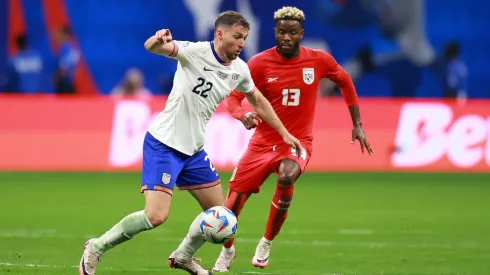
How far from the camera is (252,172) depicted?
1138 cm

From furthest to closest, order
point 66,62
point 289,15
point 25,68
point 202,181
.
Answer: point 25,68, point 66,62, point 289,15, point 202,181

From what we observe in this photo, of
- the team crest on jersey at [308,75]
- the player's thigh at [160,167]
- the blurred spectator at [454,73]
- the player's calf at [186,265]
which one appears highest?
the team crest on jersey at [308,75]

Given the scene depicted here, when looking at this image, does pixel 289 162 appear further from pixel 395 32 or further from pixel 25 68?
pixel 395 32

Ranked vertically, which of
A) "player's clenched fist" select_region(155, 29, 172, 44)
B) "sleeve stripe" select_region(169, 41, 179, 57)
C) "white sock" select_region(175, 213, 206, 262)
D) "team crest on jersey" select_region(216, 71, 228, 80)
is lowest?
"white sock" select_region(175, 213, 206, 262)

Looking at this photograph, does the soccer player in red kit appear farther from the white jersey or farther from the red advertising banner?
the red advertising banner

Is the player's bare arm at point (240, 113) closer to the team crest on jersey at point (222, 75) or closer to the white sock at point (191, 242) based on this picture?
the team crest on jersey at point (222, 75)

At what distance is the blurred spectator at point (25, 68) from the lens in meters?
25.8

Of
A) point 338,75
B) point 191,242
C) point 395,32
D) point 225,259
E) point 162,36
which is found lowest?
point 395,32

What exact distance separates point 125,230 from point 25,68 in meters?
17.7

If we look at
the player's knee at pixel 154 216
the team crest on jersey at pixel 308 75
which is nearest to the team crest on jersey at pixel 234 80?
the player's knee at pixel 154 216

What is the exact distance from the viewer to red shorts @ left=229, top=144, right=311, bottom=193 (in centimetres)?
1132

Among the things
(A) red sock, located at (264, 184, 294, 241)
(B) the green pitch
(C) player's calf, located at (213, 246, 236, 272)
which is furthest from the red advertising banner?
(C) player's calf, located at (213, 246, 236, 272)

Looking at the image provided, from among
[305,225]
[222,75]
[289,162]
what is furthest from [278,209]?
[305,225]

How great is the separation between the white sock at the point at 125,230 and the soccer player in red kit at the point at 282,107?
2.09 m
